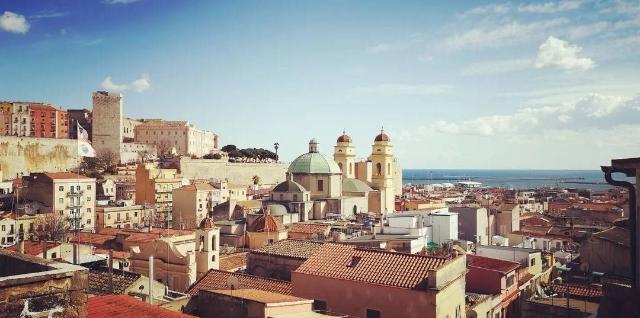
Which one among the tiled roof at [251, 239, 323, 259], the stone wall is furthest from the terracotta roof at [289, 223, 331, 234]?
the stone wall

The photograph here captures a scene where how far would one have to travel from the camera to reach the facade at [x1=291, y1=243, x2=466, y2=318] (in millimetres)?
13062

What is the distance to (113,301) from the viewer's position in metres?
8.67

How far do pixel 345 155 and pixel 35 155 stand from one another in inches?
1514

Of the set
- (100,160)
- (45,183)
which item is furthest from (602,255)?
(100,160)

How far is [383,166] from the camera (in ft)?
171

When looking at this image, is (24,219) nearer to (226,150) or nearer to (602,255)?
(602,255)

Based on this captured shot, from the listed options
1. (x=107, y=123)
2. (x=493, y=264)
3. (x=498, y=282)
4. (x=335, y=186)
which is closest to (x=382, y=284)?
(x=498, y=282)

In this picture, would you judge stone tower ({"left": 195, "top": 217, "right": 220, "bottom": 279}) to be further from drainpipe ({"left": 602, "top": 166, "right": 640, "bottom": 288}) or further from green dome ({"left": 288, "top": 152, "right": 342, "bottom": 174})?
green dome ({"left": 288, "top": 152, "right": 342, "bottom": 174})

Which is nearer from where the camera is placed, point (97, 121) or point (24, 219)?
point (24, 219)

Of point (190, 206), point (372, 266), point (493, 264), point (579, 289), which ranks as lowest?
point (579, 289)

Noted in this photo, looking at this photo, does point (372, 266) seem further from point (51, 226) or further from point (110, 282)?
point (51, 226)

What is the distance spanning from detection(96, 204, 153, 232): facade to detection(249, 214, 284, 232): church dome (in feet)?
52.5

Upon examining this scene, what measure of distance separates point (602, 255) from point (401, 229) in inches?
336

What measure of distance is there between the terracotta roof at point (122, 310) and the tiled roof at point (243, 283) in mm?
6540
